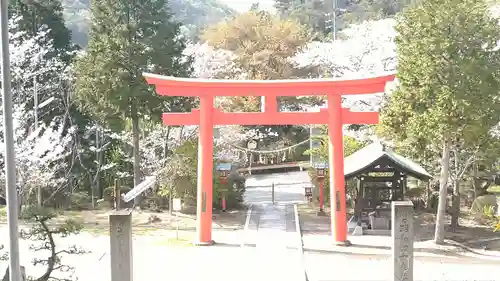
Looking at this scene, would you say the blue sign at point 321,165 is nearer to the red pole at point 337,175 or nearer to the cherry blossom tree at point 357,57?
the red pole at point 337,175

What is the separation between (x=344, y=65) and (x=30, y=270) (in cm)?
2103

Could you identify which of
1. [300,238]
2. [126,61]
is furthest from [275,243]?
[126,61]

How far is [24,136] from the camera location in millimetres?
18453

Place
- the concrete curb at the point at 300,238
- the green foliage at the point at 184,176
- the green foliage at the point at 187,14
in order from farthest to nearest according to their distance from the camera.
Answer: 1. the green foliage at the point at 187,14
2. the green foliage at the point at 184,176
3. the concrete curb at the point at 300,238

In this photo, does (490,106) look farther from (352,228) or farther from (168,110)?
(168,110)

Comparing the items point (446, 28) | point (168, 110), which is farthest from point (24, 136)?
point (446, 28)

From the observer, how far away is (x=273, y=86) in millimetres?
15125

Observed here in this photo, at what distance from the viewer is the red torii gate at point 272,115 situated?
15.1 meters

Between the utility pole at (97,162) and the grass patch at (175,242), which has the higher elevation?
the utility pole at (97,162)

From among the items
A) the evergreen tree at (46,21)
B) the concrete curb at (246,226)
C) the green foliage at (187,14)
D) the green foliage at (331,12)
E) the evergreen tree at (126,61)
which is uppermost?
the green foliage at (187,14)

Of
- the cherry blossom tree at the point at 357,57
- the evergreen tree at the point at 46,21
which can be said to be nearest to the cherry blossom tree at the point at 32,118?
A: the evergreen tree at the point at 46,21

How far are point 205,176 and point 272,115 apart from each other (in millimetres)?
2380

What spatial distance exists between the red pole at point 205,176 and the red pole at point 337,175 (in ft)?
10.4

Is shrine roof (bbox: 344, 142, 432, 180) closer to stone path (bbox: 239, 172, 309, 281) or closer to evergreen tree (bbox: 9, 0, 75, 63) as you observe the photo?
stone path (bbox: 239, 172, 309, 281)
